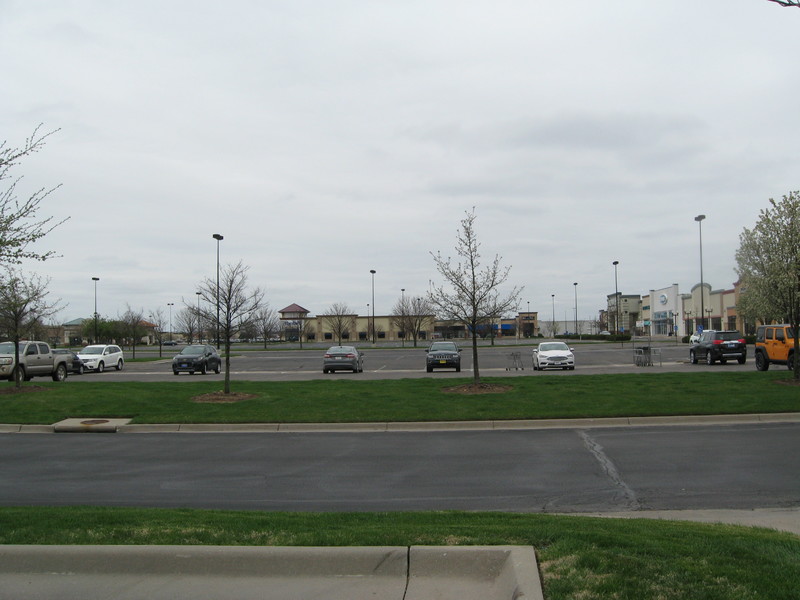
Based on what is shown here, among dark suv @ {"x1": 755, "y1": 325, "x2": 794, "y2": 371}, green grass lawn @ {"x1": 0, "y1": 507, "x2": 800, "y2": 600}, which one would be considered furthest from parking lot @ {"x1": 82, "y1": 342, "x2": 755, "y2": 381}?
green grass lawn @ {"x1": 0, "y1": 507, "x2": 800, "y2": 600}

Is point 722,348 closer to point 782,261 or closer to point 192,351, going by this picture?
point 782,261

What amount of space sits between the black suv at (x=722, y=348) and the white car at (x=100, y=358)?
32.7 meters

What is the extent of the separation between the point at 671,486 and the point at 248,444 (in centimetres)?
771

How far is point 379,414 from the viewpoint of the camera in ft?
51.3

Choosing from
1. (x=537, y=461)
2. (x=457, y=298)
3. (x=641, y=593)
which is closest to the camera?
(x=641, y=593)

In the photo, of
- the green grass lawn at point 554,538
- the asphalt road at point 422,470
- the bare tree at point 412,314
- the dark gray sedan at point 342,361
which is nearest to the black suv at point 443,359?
the dark gray sedan at point 342,361

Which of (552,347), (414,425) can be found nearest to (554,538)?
(414,425)

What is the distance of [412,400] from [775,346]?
15449mm

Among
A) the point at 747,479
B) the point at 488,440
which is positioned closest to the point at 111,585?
the point at 747,479

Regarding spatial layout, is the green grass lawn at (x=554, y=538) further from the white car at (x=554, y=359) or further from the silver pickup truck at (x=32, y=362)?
the white car at (x=554, y=359)

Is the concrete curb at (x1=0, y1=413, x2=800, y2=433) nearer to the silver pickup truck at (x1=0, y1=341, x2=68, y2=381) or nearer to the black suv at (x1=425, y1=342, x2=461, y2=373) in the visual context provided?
the silver pickup truck at (x1=0, y1=341, x2=68, y2=381)

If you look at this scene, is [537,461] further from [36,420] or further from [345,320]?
[345,320]

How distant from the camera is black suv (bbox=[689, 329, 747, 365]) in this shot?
3136cm

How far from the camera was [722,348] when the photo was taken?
103 ft
